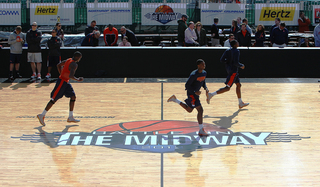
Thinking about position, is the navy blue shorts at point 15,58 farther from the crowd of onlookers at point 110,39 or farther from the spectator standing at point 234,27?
the spectator standing at point 234,27

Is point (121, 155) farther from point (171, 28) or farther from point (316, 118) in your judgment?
point (171, 28)

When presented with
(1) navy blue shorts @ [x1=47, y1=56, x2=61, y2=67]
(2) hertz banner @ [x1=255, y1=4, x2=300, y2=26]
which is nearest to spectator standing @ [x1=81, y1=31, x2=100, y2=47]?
(1) navy blue shorts @ [x1=47, y1=56, x2=61, y2=67]

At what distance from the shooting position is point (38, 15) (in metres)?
22.7

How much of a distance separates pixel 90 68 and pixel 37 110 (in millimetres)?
5270

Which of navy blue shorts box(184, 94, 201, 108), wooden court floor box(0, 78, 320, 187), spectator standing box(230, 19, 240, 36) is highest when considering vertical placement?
spectator standing box(230, 19, 240, 36)

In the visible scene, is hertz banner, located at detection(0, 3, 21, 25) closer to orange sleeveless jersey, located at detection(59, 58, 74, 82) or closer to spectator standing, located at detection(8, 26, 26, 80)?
spectator standing, located at detection(8, 26, 26, 80)

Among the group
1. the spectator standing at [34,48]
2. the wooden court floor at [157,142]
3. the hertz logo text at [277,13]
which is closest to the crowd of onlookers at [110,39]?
the spectator standing at [34,48]

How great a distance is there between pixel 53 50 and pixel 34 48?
2.34 ft

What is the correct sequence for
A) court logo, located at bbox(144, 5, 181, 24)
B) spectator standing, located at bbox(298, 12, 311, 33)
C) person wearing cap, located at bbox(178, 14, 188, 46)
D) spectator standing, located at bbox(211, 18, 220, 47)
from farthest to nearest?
court logo, located at bbox(144, 5, 181, 24), spectator standing, located at bbox(298, 12, 311, 33), spectator standing, located at bbox(211, 18, 220, 47), person wearing cap, located at bbox(178, 14, 188, 46)

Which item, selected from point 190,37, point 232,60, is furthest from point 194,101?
point 190,37

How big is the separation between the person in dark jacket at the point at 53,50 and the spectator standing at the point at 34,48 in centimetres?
38

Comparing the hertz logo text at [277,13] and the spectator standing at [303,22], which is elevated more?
the hertz logo text at [277,13]

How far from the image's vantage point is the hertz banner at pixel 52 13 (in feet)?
74.1

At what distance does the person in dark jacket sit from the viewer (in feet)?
50.7
